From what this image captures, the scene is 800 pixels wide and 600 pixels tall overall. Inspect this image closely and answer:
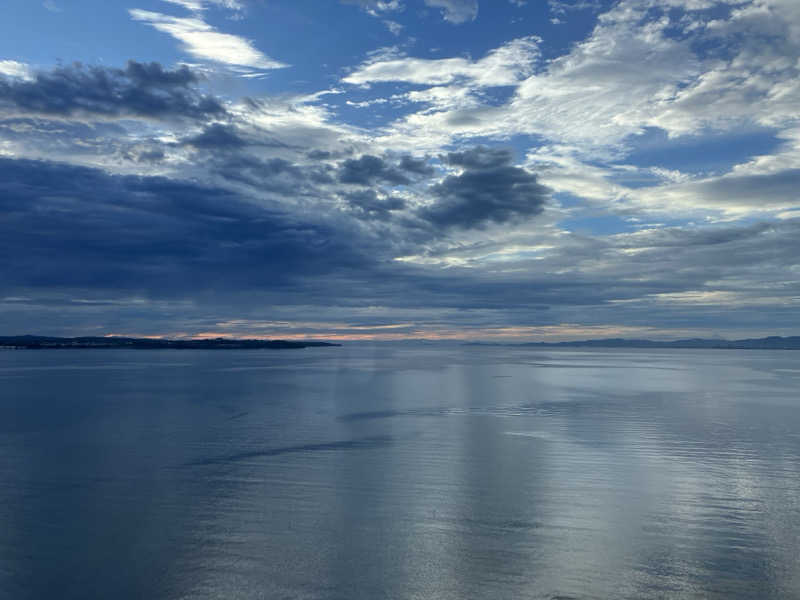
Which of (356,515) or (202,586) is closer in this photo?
(202,586)

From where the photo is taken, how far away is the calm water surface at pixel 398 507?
986 centimetres

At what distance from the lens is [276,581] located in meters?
9.73

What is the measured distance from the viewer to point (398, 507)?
13.7 metres

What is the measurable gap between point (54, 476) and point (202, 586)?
32.4 ft

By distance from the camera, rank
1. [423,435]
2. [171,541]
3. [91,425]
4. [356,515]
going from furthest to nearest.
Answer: [91,425] < [423,435] < [356,515] < [171,541]

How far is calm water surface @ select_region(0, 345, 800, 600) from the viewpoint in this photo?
32.3 feet

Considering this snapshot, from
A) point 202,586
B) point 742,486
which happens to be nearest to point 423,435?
point 742,486

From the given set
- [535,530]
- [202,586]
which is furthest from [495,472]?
[202,586]

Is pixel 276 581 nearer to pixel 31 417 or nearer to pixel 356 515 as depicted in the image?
pixel 356 515

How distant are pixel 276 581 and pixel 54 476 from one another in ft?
34.8

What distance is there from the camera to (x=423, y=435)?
23.7 m

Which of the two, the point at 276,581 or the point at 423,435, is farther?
the point at 423,435

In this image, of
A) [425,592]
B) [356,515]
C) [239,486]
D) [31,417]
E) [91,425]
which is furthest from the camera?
[31,417]

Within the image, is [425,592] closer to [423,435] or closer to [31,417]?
[423,435]
